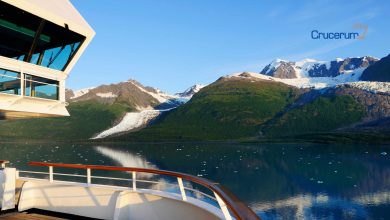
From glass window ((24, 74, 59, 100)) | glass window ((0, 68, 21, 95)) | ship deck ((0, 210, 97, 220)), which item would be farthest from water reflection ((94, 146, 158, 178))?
ship deck ((0, 210, 97, 220))

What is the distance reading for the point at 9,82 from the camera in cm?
1355

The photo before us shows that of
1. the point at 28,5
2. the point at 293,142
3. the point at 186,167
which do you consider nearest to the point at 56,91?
the point at 28,5

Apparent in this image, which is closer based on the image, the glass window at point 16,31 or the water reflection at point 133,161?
the glass window at point 16,31

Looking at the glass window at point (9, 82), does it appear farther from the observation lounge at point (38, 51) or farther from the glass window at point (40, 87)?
the glass window at point (40, 87)

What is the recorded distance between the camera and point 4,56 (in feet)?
44.3

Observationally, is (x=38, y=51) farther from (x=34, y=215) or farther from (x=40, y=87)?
(x=34, y=215)

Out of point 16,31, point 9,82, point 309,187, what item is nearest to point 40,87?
point 9,82

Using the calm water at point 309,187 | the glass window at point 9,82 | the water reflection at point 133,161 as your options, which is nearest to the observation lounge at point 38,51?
the glass window at point 9,82

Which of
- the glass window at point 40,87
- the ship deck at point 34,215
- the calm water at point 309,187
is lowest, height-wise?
the calm water at point 309,187

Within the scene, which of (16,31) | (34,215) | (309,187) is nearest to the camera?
(34,215)

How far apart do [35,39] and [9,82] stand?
78.0 inches

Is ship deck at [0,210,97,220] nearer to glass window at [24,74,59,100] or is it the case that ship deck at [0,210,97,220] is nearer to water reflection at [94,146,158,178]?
glass window at [24,74,59,100]

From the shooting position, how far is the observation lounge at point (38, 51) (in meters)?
13.3

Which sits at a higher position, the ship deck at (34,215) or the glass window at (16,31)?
the glass window at (16,31)
